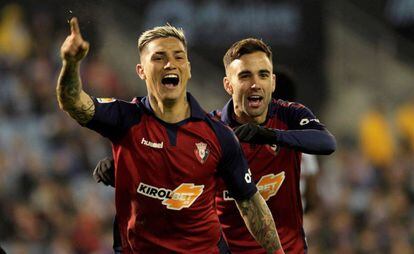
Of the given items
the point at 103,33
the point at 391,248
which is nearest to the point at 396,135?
Answer: the point at 391,248

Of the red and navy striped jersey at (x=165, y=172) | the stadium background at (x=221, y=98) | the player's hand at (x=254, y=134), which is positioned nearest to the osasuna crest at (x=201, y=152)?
the red and navy striped jersey at (x=165, y=172)

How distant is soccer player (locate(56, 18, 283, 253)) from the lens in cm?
414

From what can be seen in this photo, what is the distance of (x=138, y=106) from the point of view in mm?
4246

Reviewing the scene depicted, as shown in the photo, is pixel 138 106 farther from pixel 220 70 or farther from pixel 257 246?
pixel 220 70

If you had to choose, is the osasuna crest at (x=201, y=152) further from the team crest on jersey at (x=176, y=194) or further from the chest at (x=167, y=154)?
the team crest on jersey at (x=176, y=194)

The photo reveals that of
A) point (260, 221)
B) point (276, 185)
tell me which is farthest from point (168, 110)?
point (276, 185)

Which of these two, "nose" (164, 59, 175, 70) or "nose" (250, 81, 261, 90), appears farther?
"nose" (250, 81, 261, 90)

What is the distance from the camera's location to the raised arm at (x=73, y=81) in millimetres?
3618

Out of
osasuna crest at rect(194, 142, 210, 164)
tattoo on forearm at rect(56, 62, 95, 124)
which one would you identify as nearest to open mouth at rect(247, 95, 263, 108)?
osasuna crest at rect(194, 142, 210, 164)

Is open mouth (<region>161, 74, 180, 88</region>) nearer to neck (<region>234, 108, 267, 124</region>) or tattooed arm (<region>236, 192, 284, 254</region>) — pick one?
tattooed arm (<region>236, 192, 284, 254</region>)

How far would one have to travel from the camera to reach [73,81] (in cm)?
381

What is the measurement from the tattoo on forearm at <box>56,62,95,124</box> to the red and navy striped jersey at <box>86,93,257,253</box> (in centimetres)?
8

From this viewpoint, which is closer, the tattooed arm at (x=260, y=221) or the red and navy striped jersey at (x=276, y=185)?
the tattooed arm at (x=260, y=221)

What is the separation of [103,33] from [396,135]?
12.1 feet
